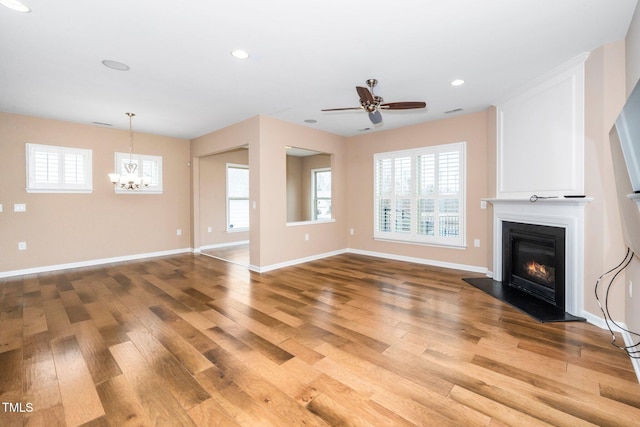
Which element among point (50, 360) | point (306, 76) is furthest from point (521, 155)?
point (50, 360)

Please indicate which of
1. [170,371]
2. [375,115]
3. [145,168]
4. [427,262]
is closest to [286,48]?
[375,115]

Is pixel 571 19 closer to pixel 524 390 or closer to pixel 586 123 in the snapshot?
pixel 586 123

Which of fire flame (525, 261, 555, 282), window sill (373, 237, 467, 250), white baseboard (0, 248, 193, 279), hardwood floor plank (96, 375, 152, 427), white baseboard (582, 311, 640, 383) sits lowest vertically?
hardwood floor plank (96, 375, 152, 427)

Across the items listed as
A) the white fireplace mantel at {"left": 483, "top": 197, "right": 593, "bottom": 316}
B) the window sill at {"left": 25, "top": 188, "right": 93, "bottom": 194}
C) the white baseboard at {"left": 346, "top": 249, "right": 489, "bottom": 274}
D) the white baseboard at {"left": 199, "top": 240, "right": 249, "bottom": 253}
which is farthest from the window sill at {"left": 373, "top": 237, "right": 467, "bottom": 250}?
the window sill at {"left": 25, "top": 188, "right": 93, "bottom": 194}

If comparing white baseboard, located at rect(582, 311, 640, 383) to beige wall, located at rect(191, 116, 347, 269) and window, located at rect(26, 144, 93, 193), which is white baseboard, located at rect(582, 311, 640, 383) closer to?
beige wall, located at rect(191, 116, 347, 269)

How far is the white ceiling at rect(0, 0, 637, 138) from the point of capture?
7.25 feet

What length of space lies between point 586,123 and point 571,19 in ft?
3.65

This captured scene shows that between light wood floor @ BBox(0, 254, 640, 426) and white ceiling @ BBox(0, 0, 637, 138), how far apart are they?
105 inches

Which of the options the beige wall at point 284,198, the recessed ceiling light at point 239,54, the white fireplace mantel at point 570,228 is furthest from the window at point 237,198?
the white fireplace mantel at point 570,228

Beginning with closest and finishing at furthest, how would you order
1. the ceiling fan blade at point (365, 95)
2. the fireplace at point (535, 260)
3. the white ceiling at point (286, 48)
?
the white ceiling at point (286, 48) < the ceiling fan blade at point (365, 95) < the fireplace at point (535, 260)

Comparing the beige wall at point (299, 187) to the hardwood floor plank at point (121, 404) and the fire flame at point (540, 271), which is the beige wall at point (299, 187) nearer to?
the fire flame at point (540, 271)

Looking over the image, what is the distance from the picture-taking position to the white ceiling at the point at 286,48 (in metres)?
2.21

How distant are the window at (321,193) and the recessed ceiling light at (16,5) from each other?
6988mm

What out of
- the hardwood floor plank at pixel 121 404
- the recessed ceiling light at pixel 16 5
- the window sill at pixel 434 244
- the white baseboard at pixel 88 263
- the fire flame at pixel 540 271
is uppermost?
the recessed ceiling light at pixel 16 5
